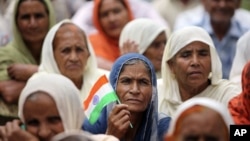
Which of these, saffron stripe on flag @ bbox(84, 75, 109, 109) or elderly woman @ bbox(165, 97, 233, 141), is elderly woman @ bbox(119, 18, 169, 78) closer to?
saffron stripe on flag @ bbox(84, 75, 109, 109)

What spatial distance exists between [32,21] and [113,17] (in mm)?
1020

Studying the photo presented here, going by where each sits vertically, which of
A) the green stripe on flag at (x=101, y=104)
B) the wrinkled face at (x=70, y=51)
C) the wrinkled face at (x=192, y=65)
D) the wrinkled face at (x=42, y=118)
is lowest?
the wrinkled face at (x=42, y=118)

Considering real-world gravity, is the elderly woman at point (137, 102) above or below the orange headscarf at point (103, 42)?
below

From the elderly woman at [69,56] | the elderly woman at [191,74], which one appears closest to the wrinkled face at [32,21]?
the elderly woman at [69,56]

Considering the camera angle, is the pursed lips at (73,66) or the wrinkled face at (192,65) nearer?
the wrinkled face at (192,65)

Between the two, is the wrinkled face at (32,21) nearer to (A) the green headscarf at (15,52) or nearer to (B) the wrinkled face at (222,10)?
(A) the green headscarf at (15,52)

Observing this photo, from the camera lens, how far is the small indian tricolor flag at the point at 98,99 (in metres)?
7.02

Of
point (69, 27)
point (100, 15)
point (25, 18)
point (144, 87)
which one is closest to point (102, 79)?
point (144, 87)

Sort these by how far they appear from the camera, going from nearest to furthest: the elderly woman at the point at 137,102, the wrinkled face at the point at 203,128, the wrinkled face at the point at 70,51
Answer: the wrinkled face at the point at 203,128, the elderly woman at the point at 137,102, the wrinkled face at the point at 70,51

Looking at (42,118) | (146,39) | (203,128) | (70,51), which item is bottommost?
(203,128)

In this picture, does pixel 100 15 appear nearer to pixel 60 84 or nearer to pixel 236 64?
pixel 236 64

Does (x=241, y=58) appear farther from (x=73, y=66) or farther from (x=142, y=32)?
(x=73, y=66)

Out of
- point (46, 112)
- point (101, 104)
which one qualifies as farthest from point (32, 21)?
point (46, 112)

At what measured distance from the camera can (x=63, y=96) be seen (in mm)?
6023
